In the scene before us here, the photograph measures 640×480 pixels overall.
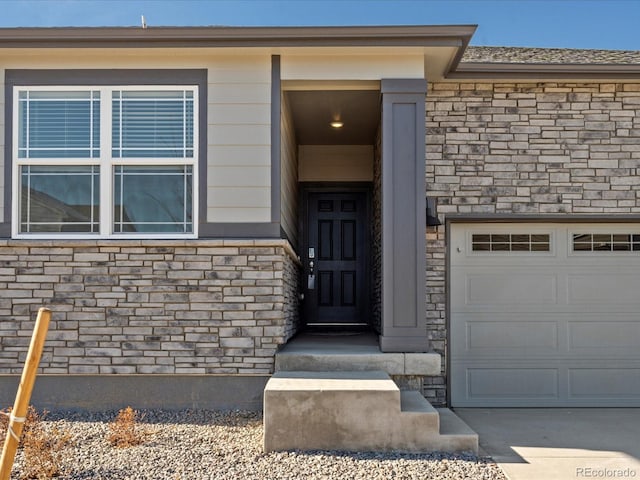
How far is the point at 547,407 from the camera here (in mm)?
6953

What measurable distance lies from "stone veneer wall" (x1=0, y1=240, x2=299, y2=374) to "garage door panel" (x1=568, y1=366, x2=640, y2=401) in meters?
3.34

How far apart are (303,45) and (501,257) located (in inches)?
121

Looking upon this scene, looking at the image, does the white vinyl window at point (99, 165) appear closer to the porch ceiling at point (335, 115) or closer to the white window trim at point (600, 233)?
the porch ceiling at point (335, 115)

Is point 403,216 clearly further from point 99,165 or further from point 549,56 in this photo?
point 549,56

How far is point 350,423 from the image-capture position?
4.90m

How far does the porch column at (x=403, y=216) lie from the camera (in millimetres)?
6090

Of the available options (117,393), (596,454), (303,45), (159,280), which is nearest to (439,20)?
(303,45)

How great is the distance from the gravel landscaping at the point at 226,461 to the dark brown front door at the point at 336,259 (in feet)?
12.9

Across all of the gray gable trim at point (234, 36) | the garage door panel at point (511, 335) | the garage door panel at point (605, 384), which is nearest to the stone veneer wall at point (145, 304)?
the gray gable trim at point (234, 36)

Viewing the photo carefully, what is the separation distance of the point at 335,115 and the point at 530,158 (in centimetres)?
224

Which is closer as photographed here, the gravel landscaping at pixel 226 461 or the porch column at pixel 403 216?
the gravel landscaping at pixel 226 461

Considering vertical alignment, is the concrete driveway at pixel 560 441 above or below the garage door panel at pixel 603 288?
below

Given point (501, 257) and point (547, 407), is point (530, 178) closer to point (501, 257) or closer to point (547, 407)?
point (501, 257)

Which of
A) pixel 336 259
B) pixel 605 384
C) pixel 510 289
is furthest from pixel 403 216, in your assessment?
pixel 336 259
